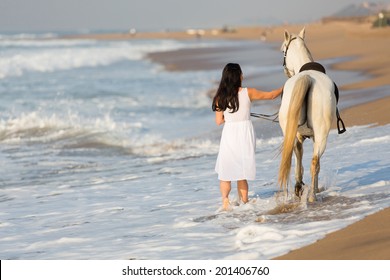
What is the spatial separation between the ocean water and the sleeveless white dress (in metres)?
0.35

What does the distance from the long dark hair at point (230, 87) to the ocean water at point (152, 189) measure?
102cm

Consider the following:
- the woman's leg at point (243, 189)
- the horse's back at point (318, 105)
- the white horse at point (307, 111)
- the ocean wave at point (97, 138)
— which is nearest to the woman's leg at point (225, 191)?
the woman's leg at point (243, 189)

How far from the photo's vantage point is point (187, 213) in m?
8.12

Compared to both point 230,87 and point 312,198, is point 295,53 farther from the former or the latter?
point 312,198

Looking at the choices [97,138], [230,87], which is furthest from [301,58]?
[97,138]

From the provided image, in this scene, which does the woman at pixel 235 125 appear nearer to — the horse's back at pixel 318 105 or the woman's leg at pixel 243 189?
the woman's leg at pixel 243 189

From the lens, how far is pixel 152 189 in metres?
9.88

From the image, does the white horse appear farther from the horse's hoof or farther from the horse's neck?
the horse's neck

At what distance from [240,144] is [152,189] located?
7.31ft

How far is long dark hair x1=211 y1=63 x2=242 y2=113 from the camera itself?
25.8 feet

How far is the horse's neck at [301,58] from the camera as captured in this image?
28.2 feet

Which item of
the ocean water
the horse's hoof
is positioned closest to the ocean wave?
the ocean water
